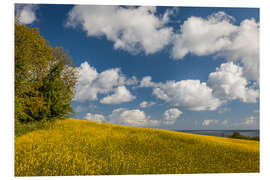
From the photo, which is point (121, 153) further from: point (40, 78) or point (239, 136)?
point (239, 136)

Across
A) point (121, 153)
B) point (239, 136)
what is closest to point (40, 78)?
point (121, 153)

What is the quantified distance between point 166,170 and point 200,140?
1.80m

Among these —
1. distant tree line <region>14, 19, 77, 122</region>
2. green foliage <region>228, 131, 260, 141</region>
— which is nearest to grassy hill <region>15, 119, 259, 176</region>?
green foliage <region>228, 131, 260, 141</region>

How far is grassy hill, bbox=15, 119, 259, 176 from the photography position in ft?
15.3

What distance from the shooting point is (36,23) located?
5051mm

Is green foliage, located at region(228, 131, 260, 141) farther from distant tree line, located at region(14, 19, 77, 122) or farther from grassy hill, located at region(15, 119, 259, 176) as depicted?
distant tree line, located at region(14, 19, 77, 122)

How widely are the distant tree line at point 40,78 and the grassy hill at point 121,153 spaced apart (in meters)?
0.65

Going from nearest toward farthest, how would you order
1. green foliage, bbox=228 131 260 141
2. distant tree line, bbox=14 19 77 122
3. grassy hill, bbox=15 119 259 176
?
grassy hill, bbox=15 119 259 176 < distant tree line, bbox=14 19 77 122 < green foliage, bbox=228 131 260 141

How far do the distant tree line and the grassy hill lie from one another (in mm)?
652

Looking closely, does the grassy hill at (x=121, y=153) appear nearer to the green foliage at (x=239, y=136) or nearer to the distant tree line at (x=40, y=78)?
the green foliage at (x=239, y=136)

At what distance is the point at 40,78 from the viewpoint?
5664 mm

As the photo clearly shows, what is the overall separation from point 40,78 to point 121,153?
339 cm

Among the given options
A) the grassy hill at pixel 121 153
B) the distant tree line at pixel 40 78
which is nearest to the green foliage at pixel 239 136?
the grassy hill at pixel 121 153

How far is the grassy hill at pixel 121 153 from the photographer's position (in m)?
4.65
